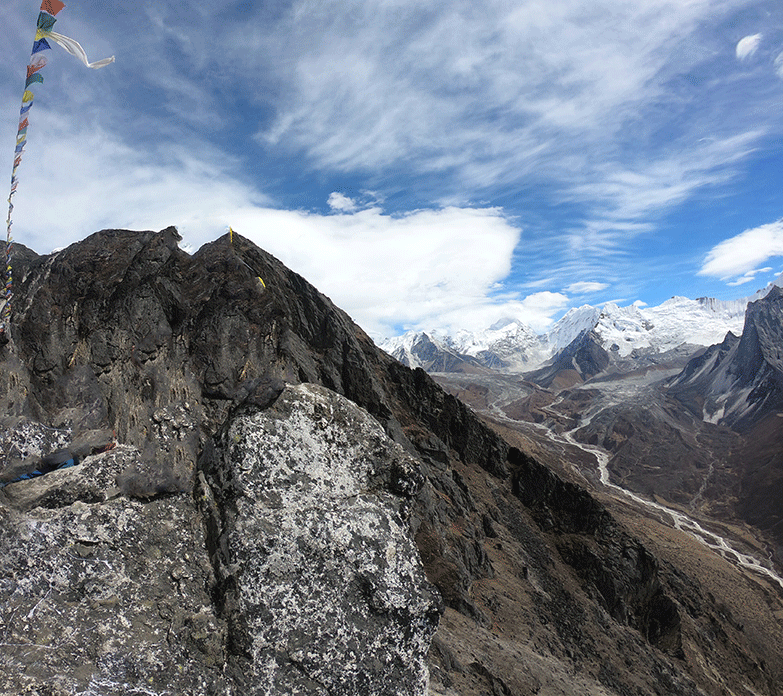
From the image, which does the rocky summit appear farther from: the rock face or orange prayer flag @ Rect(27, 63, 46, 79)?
the rock face

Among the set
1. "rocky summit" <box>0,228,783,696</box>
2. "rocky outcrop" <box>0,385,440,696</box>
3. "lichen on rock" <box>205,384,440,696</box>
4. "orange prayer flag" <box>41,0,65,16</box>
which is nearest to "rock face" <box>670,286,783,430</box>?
"rocky summit" <box>0,228,783,696</box>

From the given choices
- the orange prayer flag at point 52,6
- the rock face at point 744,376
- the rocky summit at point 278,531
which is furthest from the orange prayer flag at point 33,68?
the rock face at point 744,376

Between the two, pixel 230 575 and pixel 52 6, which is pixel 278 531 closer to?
pixel 230 575

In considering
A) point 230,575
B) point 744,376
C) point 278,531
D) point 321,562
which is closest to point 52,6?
point 278,531

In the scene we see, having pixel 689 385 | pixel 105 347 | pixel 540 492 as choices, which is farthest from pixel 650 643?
pixel 689 385

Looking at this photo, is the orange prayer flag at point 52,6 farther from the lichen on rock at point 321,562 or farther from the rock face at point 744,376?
the rock face at point 744,376

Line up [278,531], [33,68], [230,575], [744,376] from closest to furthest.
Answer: [230,575] < [278,531] < [33,68] < [744,376]
